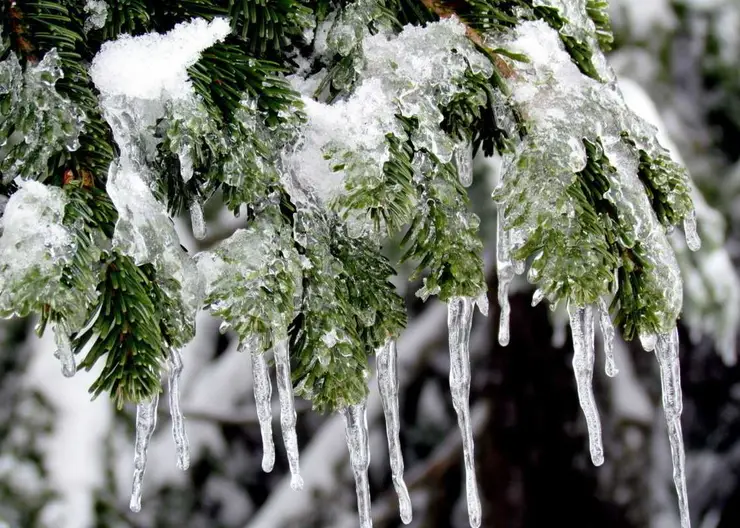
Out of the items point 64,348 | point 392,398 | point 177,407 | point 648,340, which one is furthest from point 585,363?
point 64,348

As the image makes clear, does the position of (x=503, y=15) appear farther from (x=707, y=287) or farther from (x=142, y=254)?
(x=707, y=287)

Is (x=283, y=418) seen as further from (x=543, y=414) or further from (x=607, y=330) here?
(x=543, y=414)

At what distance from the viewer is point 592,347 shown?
940 mm

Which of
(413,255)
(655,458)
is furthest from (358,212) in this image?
Answer: (655,458)

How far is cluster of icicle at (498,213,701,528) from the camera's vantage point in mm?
845

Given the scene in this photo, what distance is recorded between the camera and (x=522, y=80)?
808mm

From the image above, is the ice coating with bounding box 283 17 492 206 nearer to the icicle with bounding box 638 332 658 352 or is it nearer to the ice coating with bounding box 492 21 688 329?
the ice coating with bounding box 492 21 688 329

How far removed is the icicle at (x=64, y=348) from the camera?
2.12 feet

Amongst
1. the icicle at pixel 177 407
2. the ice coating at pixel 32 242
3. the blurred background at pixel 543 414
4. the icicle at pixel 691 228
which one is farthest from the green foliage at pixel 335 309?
the blurred background at pixel 543 414

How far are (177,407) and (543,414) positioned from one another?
270cm

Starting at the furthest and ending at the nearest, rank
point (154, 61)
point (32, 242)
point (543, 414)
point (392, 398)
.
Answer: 1. point (543, 414)
2. point (392, 398)
3. point (154, 61)
4. point (32, 242)

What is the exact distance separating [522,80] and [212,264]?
413mm

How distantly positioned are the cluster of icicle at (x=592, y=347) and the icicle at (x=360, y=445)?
0.58 feet

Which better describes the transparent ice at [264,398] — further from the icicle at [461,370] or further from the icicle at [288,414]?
the icicle at [461,370]
